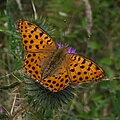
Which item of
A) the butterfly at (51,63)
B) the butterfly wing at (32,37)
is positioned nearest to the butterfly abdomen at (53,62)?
the butterfly at (51,63)

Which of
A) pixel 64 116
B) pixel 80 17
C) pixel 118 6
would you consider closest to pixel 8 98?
pixel 64 116

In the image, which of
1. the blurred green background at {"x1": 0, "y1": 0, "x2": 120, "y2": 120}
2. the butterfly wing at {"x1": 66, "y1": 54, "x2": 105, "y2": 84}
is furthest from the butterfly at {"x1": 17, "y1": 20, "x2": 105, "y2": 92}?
the blurred green background at {"x1": 0, "y1": 0, "x2": 120, "y2": 120}

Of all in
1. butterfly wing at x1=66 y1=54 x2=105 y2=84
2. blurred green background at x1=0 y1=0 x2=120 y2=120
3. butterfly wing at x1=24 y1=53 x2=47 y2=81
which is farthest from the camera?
blurred green background at x1=0 y1=0 x2=120 y2=120

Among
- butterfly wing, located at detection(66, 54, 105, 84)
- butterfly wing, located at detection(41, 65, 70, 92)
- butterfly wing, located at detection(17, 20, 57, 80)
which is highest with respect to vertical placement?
butterfly wing, located at detection(17, 20, 57, 80)

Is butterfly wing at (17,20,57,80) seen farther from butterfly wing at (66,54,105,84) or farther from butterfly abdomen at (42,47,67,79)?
butterfly wing at (66,54,105,84)

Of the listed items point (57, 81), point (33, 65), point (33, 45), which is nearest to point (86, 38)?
point (33, 45)

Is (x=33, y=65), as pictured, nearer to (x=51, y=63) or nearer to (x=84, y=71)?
(x=51, y=63)
